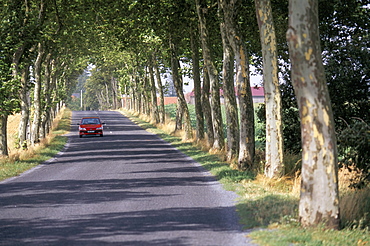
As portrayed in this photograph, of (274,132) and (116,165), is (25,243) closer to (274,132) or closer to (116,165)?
(274,132)

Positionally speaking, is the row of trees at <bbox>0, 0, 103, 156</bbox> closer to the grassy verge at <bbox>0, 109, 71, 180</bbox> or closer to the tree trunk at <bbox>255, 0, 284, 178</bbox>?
the grassy verge at <bbox>0, 109, 71, 180</bbox>

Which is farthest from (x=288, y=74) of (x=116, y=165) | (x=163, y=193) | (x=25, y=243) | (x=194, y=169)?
(x=25, y=243)

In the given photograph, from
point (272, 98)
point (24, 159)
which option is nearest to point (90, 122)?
point (24, 159)

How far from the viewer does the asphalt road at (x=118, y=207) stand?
31.2ft

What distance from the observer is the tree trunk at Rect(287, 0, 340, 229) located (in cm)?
986

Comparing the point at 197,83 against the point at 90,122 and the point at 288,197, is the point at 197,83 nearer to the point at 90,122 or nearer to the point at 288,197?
the point at 90,122

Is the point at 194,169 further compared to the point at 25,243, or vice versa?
the point at 194,169

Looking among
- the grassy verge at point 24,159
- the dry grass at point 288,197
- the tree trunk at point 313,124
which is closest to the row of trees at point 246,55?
the tree trunk at point 313,124

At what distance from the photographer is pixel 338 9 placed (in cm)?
2402

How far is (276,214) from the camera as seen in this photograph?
11031mm

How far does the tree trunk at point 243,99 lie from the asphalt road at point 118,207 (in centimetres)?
143

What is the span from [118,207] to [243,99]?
8.25m

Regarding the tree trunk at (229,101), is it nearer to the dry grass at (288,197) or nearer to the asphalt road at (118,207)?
the asphalt road at (118,207)

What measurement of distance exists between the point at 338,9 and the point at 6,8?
14126mm
